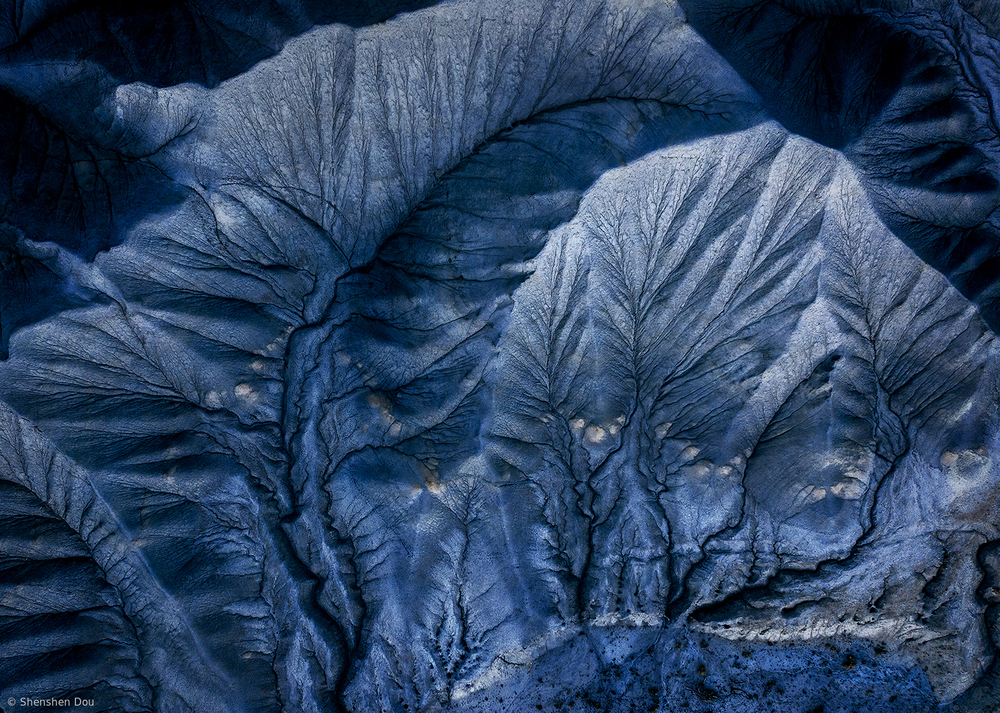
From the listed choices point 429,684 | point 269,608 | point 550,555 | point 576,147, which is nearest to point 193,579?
point 269,608

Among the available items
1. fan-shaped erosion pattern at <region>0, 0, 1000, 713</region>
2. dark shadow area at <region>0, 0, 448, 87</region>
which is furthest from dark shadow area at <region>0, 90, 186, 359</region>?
dark shadow area at <region>0, 0, 448, 87</region>

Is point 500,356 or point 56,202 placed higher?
point 56,202

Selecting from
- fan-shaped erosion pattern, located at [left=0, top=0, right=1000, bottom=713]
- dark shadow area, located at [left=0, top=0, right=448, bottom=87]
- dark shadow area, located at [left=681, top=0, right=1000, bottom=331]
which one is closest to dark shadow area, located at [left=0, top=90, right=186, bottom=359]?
fan-shaped erosion pattern, located at [left=0, top=0, right=1000, bottom=713]

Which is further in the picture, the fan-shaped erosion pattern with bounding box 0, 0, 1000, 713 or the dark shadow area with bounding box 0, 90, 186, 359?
the fan-shaped erosion pattern with bounding box 0, 0, 1000, 713

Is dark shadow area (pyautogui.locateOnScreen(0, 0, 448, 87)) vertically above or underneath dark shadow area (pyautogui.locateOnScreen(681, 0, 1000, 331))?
above

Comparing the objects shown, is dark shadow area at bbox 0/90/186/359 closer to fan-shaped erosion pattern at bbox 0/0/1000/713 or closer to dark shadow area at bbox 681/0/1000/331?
fan-shaped erosion pattern at bbox 0/0/1000/713

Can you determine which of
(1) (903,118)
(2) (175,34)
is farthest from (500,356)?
(1) (903,118)

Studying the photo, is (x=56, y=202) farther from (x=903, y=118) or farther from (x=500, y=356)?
(x=903, y=118)

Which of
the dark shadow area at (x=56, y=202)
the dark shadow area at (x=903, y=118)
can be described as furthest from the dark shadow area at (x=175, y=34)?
the dark shadow area at (x=903, y=118)

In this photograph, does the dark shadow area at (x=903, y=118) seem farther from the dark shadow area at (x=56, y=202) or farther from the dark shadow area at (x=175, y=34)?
the dark shadow area at (x=56, y=202)

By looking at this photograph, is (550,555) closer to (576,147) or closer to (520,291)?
(520,291)

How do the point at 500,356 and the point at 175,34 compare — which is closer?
the point at 175,34
